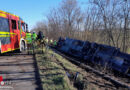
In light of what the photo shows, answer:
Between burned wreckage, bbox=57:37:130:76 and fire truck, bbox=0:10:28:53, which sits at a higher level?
fire truck, bbox=0:10:28:53

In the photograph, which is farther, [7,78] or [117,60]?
[117,60]

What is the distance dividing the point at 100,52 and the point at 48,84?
206 inches

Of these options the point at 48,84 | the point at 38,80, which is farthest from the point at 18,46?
the point at 48,84

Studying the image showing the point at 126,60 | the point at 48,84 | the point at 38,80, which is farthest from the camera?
the point at 126,60

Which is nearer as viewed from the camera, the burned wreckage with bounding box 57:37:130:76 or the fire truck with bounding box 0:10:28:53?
the burned wreckage with bounding box 57:37:130:76

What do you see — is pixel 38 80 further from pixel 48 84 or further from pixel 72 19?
pixel 72 19

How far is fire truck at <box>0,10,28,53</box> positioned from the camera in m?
6.66

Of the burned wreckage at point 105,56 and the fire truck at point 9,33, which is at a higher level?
the fire truck at point 9,33

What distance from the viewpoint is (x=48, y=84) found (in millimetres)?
3383

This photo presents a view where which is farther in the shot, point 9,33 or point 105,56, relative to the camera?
point 9,33

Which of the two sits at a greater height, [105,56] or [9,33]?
[9,33]

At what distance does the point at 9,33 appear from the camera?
7.34 meters

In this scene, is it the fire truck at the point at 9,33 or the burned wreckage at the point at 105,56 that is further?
the fire truck at the point at 9,33

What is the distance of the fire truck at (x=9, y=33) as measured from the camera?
6.66 m
